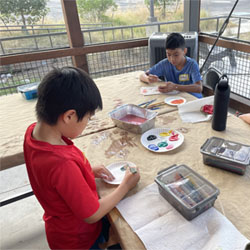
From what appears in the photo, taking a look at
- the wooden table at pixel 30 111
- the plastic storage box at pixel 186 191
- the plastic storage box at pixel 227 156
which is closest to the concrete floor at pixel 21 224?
the wooden table at pixel 30 111

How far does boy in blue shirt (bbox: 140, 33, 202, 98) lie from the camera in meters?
1.70

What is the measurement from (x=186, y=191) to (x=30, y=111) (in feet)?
4.37

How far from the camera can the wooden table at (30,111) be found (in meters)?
1.15

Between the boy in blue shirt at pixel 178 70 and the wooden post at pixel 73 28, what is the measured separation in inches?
42.1

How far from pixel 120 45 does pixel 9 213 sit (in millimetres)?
2222

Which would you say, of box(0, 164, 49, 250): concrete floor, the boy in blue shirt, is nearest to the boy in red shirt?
box(0, 164, 49, 250): concrete floor

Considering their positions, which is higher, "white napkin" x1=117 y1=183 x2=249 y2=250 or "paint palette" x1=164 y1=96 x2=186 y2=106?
"paint palette" x1=164 y1=96 x2=186 y2=106

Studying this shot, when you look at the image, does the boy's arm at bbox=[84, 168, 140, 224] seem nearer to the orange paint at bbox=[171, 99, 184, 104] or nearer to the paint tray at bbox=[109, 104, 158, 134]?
the paint tray at bbox=[109, 104, 158, 134]

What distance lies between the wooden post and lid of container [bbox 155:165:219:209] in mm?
2266

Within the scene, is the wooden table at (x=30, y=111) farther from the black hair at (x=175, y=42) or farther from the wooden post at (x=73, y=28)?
the wooden post at (x=73, y=28)

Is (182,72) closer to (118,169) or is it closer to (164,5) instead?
(118,169)

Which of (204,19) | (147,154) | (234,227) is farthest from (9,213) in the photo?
(204,19)

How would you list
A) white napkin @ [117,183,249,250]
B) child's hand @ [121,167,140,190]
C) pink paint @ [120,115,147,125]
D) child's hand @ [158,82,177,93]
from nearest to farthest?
white napkin @ [117,183,249,250] → child's hand @ [121,167,140,190] → pink paint @ [120,115,147,125] → child's hand @ [158,82,177,93]

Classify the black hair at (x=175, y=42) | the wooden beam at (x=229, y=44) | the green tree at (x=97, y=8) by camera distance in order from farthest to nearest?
the green tree at (x=97, y=8), the wooden beam at (x=229, y=44), the black hair at (x=175, y=42)
